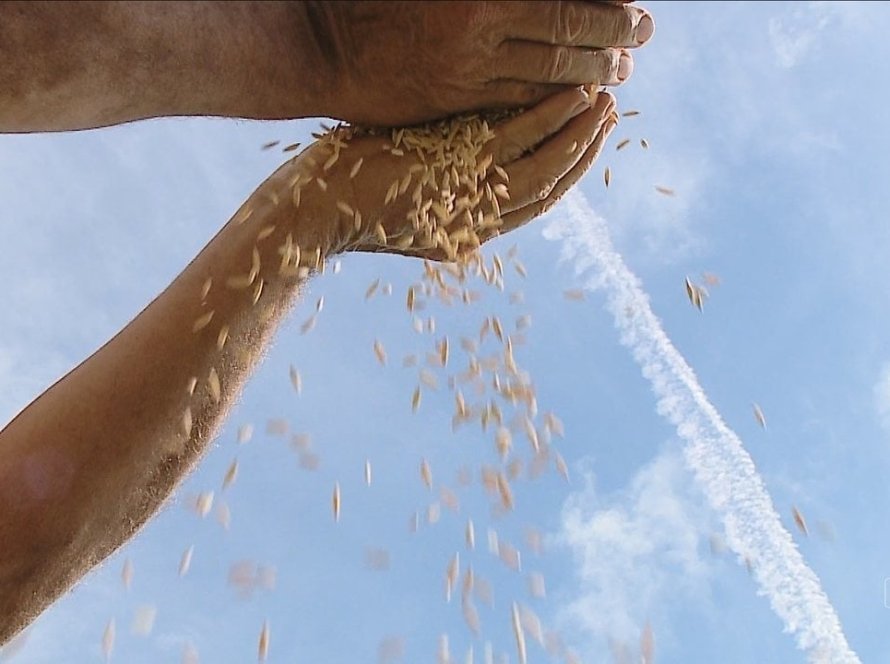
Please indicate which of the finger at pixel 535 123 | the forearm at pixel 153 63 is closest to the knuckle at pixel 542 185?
the finger at pixel 535 123

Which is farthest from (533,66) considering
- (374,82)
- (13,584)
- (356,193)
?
(13,584)

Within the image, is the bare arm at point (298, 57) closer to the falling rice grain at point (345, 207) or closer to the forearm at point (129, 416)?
the falling rice grain at point (345, 207)

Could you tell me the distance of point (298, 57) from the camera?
10.0 ft

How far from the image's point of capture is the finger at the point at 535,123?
306cm

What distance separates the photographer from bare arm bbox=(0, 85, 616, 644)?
319 centimetres

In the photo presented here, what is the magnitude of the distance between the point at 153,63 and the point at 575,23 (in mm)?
1182

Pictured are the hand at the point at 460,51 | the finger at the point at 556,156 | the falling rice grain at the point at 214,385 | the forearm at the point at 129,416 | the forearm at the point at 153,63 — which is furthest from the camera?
the falling rice grain at the point at 214,385

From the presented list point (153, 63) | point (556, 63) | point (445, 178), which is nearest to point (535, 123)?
point (556, 63)

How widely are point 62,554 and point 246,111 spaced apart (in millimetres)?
1521

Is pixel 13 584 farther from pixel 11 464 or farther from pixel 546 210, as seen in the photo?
pixel 546 210

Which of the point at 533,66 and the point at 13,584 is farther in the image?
the point at 13,584

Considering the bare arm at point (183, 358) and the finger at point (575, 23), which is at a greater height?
the finger at point (575, 23)

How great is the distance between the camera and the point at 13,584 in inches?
127

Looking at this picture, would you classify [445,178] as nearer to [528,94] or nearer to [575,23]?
[528,94]
